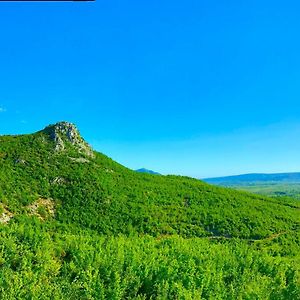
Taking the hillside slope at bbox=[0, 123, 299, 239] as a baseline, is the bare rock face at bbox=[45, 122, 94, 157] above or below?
above

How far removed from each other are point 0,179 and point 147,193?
33.4 meters

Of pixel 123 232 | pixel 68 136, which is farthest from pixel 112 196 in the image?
pixel 68 136

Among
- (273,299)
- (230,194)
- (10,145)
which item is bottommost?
(273,299)

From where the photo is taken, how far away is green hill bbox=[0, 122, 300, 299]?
45719 mm

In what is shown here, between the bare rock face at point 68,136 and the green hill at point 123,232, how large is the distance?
0.87ft

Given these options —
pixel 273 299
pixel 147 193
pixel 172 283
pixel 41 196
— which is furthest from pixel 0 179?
pixel 273 299

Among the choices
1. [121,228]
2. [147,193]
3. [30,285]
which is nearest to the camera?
[30,285]

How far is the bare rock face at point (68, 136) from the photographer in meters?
95.7

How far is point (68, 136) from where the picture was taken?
97.6 m

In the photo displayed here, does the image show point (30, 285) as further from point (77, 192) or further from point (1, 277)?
point (77, 192)

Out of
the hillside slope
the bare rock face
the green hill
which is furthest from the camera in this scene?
the bare rock face

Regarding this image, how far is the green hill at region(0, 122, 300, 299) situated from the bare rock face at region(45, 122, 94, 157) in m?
0.27

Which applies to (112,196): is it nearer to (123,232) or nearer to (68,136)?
(123,232)

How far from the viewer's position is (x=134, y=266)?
1971 inches
